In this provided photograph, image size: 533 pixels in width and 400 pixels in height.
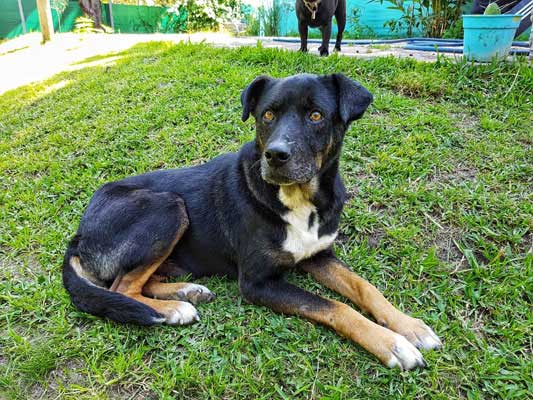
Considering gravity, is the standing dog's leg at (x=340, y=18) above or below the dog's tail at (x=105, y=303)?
above

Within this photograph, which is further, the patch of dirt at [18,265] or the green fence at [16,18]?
the green fence at [16,18]

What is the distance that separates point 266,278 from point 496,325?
1.55 metres

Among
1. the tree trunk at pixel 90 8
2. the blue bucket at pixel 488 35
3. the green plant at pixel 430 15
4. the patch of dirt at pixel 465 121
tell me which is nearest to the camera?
the patch of dirt at pixel 465 121

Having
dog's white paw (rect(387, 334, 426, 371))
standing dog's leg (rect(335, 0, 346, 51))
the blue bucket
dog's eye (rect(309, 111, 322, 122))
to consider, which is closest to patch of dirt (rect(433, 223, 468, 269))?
dog's white paw (rect(387, 334, 426, 371))

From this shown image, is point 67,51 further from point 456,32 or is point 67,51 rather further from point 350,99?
point 350,99

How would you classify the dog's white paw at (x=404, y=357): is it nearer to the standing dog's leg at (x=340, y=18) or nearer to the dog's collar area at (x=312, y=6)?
the dog's collar area at (x=312, y=6)

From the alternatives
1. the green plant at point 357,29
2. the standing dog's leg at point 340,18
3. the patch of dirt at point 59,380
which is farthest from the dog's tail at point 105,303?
the green plant at point 357,29

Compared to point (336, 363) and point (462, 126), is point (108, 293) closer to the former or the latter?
point (336, 363)

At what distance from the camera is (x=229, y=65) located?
6926mm

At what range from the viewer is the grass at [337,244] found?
7.58 feet

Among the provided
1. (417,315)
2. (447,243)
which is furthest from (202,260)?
(447,243)

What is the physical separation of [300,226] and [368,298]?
671 millimetres

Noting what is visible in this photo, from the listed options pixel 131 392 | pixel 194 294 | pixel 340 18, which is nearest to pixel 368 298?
pixel 194 294

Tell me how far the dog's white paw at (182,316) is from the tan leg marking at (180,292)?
18 centimetres
